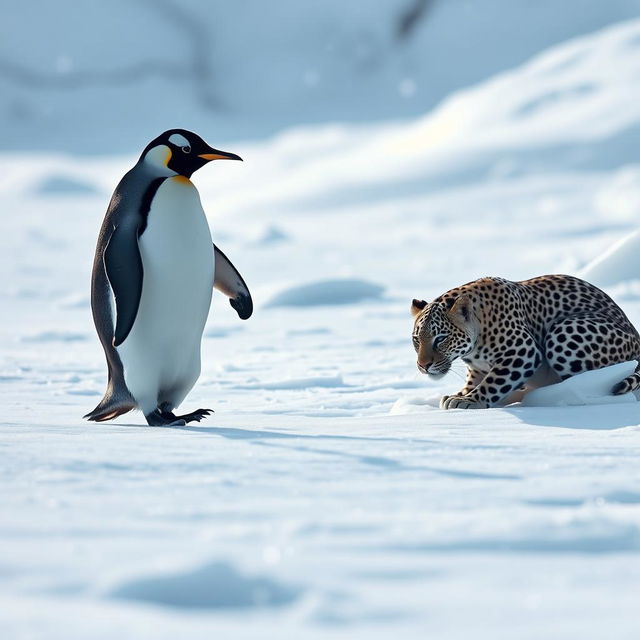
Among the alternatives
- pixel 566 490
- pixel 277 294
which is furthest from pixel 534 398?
pixel 277 294

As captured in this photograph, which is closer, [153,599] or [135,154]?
[153,599]

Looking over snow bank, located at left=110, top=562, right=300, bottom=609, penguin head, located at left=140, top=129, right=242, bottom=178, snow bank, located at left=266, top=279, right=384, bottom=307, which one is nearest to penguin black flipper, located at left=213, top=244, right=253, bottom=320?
penguin head, located at left=140, top=129, right=242, bottom=178

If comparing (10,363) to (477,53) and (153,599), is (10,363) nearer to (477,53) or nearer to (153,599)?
(153,599)

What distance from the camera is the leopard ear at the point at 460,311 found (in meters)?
4.44

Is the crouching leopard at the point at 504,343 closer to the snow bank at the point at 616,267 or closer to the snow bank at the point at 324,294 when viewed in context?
the snow bank at the point at 616,267

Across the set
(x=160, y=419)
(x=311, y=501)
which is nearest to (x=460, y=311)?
(x=160, y=419)

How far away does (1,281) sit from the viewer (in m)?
13.8

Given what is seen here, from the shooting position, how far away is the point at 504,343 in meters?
4.47

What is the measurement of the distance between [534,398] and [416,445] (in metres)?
1.17

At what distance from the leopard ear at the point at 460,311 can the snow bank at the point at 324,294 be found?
20.8 ft

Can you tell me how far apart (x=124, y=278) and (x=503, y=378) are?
4.94 ft

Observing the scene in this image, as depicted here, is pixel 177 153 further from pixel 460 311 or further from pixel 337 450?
pixel 337 450

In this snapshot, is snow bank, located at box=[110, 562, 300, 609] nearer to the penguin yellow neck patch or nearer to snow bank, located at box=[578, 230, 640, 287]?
the penguin yellow neck patch

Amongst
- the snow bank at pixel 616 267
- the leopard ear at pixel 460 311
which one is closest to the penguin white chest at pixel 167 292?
the leopard ear at pixel 460 311
